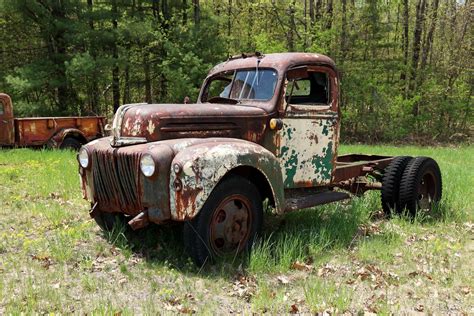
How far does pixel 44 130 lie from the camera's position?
1410 cm

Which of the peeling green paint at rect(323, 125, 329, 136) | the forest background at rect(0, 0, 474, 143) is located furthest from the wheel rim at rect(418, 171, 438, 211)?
the forest background at rect(0, 0, 474, 143)

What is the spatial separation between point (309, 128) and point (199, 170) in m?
1.96

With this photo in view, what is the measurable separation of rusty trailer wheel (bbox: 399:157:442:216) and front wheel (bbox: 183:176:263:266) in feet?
8.64

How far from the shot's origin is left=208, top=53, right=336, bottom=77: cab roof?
17.4ft

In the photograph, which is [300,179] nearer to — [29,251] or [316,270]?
[316,270]

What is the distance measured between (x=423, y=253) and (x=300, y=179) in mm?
1582

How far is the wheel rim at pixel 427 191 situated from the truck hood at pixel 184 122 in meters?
2.97

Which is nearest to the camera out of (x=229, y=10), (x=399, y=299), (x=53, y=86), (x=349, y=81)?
(x=399, y=299)

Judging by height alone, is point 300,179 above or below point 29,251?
above

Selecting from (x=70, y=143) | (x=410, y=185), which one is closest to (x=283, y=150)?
(x=410, y=185)

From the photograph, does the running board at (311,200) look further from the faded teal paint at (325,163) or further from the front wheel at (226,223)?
the front wheel at (226,223)

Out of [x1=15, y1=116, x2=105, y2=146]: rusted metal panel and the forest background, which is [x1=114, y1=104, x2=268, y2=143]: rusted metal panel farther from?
the forest background

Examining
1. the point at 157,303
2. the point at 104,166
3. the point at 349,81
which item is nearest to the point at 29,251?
the point at 104,166

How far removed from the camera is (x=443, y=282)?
4.21 meters
